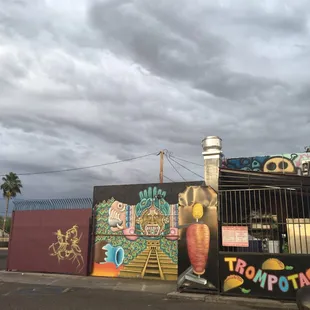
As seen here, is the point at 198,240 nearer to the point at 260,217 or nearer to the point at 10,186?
the point at 260,217

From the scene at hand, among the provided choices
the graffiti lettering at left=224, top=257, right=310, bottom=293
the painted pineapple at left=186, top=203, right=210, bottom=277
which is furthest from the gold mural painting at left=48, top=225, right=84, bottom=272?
the graffiti lettering at left=224, top=257, right=310, bottom=293

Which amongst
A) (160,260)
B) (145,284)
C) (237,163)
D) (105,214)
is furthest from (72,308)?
(237,163)

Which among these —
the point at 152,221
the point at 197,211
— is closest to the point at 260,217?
the point at 197,211

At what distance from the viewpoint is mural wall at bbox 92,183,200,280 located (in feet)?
43.5

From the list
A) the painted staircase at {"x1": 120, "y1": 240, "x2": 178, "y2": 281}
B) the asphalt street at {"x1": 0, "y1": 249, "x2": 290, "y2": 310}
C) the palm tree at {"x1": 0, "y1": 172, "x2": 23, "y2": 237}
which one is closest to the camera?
the asphalt street at {"x1": 0, "y1": 249, "x2": 290, "y2": 310}

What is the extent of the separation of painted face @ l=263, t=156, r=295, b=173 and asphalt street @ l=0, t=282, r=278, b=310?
6.61 m

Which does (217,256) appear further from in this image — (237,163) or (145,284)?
(237,163)

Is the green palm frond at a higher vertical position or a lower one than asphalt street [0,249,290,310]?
higher

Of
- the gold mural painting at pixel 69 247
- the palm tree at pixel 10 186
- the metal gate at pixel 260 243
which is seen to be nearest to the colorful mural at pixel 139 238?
the gold mural painting at pixel 69 247

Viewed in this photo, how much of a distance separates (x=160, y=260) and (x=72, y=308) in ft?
17.7

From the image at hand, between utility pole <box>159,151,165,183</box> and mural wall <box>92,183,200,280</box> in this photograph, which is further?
utility pole <box>159,151,165,183</box>

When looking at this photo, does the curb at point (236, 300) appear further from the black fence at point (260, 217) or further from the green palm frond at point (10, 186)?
the green palm frond at point (10, 186)

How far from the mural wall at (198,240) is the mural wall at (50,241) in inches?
208

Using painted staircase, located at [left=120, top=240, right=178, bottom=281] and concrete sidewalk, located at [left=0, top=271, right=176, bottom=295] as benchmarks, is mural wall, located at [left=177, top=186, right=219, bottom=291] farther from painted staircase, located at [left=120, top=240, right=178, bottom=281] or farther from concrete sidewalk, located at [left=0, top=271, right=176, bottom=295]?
painted staircase, located at [left=120, top=240, right=178, bottom=281]
